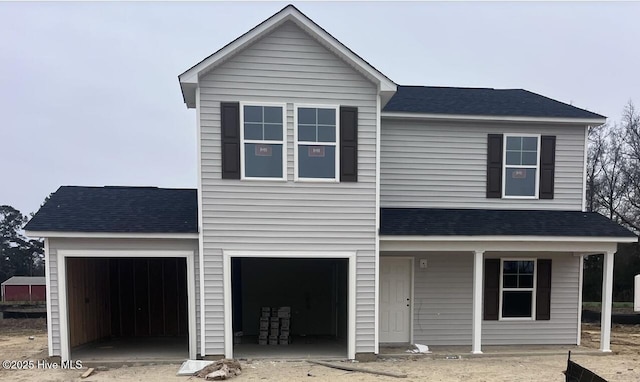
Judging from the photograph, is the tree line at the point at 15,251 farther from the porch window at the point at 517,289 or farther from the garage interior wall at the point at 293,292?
the porch window at the point at 517,289

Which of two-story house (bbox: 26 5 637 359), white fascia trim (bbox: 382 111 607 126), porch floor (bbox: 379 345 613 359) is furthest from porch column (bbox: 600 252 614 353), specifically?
white fascia trim (bbox: 382 111 607 126)

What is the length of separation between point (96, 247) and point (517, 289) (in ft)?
29.1

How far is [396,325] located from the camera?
9031 millimetres

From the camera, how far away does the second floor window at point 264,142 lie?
754 centimetres

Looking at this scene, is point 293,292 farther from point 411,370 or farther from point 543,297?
Answer: point 543,297

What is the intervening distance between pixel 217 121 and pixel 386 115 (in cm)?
364

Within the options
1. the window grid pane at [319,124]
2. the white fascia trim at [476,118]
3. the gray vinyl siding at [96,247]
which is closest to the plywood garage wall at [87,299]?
the gray vinyl siding at [96,247]

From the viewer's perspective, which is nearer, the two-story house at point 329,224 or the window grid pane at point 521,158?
the two-story house at point 329,224

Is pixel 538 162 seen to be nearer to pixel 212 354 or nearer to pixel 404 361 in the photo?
pixel 404 361

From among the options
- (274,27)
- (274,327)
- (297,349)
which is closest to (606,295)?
(297,349)

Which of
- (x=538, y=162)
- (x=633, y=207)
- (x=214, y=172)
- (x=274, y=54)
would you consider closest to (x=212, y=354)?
(x=214, y=172)

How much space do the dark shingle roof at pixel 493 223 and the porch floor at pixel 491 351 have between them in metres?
2.46

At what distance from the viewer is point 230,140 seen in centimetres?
745

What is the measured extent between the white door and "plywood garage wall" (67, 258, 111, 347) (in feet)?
21.5
